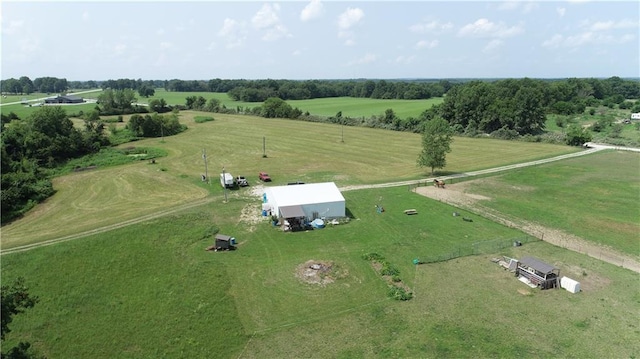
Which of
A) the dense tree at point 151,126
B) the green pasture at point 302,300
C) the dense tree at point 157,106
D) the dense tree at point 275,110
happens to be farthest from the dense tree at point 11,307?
the dense tree at point 157,106

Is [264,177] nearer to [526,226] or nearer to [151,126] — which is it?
[526,226]

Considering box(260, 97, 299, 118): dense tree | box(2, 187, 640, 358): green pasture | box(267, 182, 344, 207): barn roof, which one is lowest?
box(2, 187, 640, 358): green pasture

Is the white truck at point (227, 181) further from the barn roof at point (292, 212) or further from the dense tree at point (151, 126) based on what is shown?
the dense tree at point (151, 126)

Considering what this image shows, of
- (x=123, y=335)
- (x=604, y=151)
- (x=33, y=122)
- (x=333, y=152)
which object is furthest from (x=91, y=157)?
(x=604, y=151)

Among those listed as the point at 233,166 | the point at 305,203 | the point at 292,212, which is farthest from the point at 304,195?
the point at 233,166

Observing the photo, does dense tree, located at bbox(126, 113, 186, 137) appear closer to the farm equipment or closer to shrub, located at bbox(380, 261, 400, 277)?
the farm equipment

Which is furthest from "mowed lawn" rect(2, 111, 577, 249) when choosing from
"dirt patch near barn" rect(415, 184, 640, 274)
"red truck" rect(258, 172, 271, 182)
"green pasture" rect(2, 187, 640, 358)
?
"green pasture" rect(2, 187, 640, 358)
